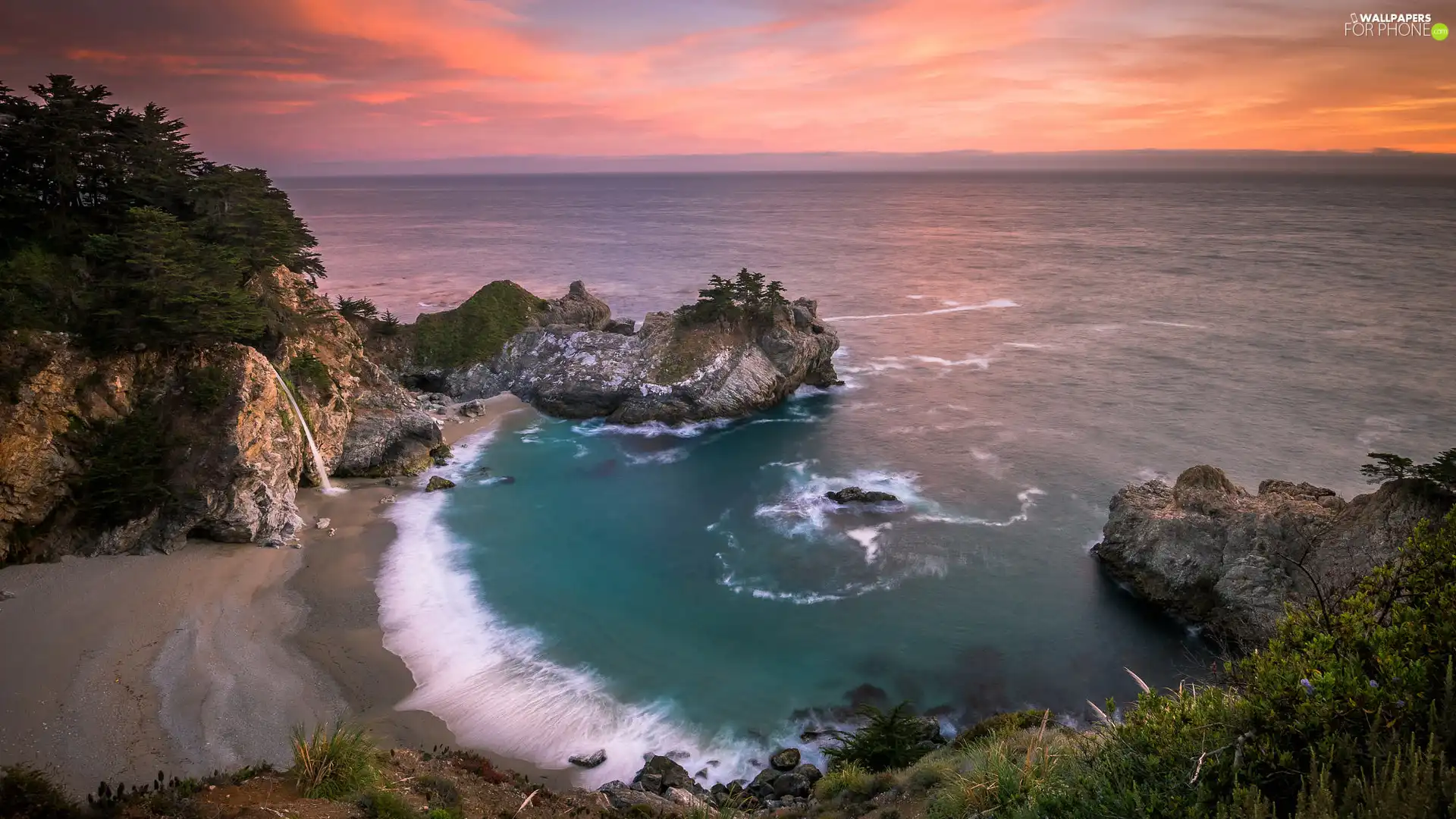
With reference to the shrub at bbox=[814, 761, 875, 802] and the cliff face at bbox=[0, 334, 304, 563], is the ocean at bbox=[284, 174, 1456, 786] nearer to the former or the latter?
the shrub at bbox=[814, 761, 875, 802]

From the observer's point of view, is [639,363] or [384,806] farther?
[639,363]

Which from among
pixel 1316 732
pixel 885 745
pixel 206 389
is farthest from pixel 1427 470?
pixel 206 389

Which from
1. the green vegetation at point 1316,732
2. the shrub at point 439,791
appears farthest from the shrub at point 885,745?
the shrub at point 439,791

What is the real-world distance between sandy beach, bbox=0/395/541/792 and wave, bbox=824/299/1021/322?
49.0m

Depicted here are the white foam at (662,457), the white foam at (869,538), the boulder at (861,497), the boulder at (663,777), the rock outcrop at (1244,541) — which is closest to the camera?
the boulder at (663,777)

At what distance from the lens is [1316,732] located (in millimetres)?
6926

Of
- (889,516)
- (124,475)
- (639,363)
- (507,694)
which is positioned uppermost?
(639,363)

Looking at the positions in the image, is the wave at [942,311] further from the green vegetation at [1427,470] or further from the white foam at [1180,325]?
the green vegetation at [1427,470]

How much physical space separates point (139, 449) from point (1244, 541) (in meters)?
36.7

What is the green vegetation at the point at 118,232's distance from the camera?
25219mm

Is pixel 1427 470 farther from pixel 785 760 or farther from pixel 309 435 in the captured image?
pixel 309 435

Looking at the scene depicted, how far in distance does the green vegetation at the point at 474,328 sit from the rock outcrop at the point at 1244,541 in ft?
125

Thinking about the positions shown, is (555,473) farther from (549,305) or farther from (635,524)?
(549,305)

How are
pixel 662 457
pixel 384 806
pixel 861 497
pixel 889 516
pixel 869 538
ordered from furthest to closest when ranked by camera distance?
pixel 662 457 < pixel 861 497 < pixel 889 516 < pixel 869 538 < pixel 384 806
